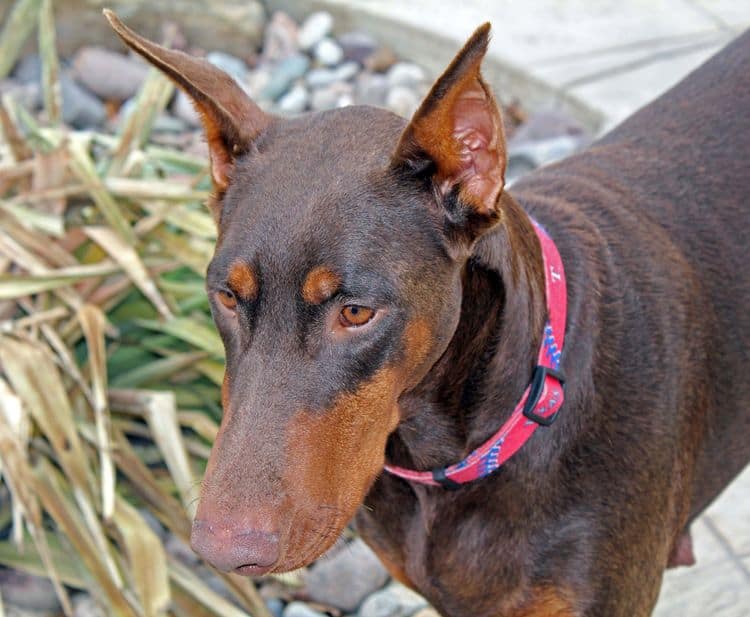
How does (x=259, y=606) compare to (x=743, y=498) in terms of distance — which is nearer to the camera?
(x=259, y=606)

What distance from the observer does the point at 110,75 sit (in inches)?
257

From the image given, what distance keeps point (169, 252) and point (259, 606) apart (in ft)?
4.51

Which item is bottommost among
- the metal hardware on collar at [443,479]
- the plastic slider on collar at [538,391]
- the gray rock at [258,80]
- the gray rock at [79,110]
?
the gray rock at [79,110]

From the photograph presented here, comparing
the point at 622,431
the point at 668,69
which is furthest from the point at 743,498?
the point at 668,69

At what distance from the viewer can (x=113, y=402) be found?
4.12 metres

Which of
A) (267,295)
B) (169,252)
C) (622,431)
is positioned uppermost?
(267,295)

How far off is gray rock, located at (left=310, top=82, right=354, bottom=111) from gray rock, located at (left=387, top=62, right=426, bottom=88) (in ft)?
0.78

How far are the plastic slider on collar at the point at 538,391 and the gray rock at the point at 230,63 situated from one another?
4.52m

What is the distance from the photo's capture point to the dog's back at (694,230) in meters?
2.86

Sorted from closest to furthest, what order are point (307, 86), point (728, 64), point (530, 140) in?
point (728, 64)
point (530, 140)
point (307, 86)

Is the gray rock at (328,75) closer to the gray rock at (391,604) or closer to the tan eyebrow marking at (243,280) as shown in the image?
the gray rock at (391,604)

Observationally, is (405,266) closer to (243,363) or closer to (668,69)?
(243,363)

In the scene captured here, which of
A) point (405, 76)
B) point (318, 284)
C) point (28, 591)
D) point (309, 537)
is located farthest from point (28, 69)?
point (309, 537)

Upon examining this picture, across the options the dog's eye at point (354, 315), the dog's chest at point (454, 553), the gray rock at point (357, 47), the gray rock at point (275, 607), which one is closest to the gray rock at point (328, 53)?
the gray rock at point (357, 47)
